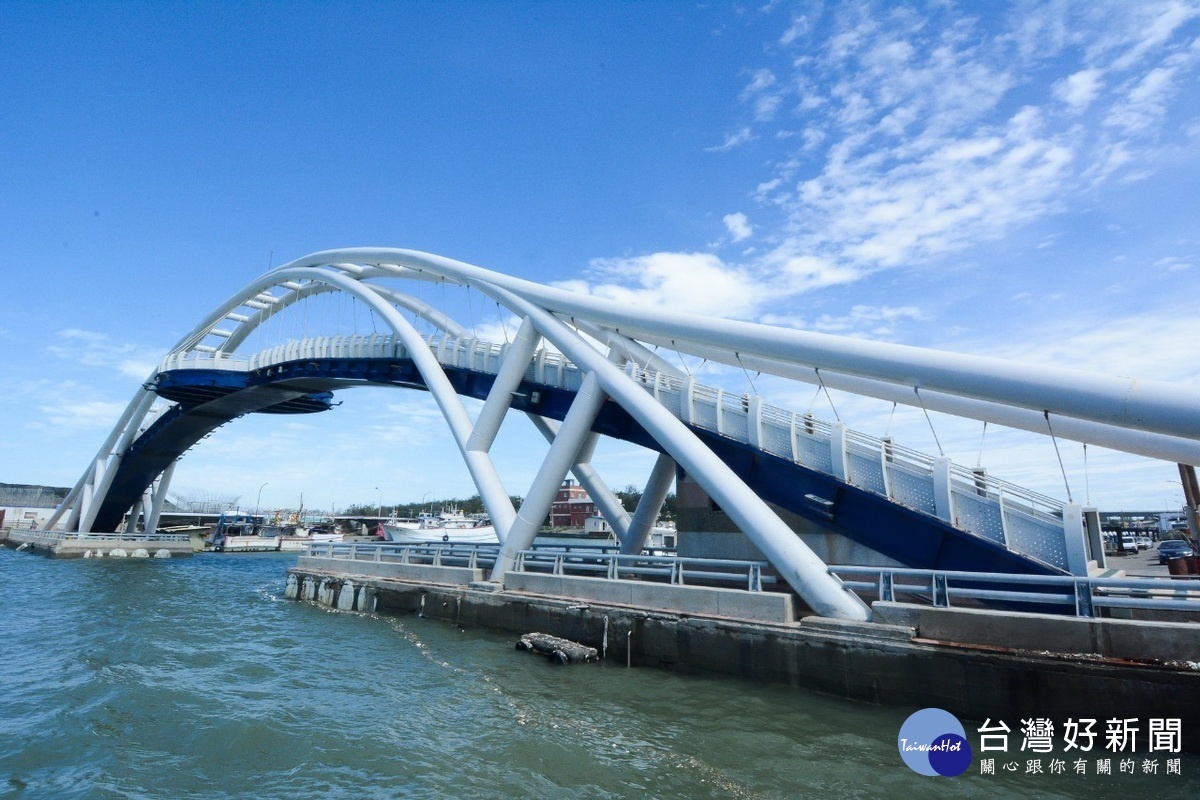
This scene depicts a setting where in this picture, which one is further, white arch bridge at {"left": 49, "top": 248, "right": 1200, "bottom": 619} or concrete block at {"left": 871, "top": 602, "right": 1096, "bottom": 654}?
white arch bridge at {"left": 49, "top": 248, "right": 1200, "bottom": 619}

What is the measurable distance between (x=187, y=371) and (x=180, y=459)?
18.3m

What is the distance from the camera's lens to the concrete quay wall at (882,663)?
9852 mm

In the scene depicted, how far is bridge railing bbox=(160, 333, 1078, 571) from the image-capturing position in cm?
1419

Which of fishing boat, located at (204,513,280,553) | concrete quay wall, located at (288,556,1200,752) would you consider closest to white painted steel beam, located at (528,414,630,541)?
concrete quay wall, located at (288,556,1200,752)

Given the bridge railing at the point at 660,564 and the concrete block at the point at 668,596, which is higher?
the bridge railing at the point at 660,564

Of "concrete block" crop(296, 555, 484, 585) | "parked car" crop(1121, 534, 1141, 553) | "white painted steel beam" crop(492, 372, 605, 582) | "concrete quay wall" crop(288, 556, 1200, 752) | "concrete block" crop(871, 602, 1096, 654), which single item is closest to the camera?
"concrete quay wall" crop(288, 556, 1200, 752)

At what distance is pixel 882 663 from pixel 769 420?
7.98 meters

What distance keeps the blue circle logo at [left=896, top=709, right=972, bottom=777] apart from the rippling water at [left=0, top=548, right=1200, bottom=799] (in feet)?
0.85

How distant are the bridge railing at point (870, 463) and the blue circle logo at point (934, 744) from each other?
490 centimetres

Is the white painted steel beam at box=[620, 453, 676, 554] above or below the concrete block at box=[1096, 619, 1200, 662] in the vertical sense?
Result: above

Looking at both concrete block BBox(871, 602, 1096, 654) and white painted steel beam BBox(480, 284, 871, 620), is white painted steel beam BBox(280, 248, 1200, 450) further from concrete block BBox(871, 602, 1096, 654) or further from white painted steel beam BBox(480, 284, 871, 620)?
concrete block BBox(871, 602, 1096, 654)

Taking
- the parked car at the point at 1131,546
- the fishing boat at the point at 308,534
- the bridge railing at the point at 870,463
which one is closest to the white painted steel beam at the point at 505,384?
the bridge railing at the point at 870,463

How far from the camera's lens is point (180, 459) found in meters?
63.5

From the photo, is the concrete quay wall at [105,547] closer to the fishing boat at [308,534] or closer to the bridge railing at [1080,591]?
the fishing boat at [308,534]
